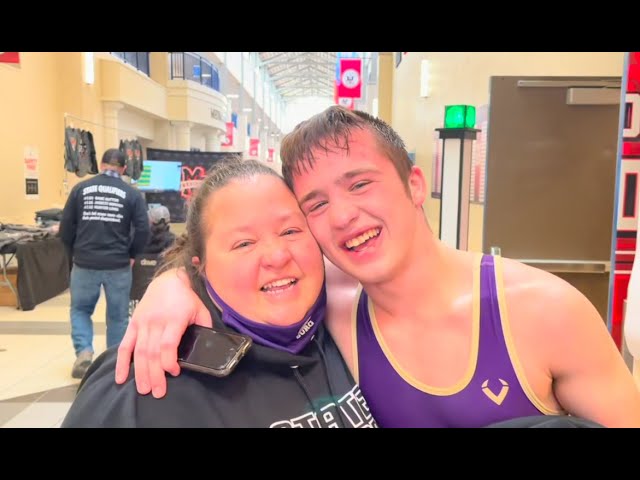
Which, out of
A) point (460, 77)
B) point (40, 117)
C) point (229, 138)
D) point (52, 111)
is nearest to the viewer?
point (460, 77)

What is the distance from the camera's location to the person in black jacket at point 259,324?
91cm

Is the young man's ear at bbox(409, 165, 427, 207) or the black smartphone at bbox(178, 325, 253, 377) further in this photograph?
the young man's ear at bbox(409, 165, 427, 207)

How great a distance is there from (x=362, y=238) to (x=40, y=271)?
19.7ft

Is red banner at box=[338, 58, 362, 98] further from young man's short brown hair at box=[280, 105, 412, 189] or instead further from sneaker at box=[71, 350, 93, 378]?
young man's short brown hair at box=[280, 105, 412, 189]

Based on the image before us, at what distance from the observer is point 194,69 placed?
15.4 metres

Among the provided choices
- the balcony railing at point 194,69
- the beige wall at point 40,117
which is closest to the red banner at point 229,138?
the balcony railing at point 194,69

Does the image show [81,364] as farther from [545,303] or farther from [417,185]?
[545,303]

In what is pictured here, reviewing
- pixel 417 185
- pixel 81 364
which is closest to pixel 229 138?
pixel 81 364

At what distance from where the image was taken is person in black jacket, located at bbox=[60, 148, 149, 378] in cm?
375

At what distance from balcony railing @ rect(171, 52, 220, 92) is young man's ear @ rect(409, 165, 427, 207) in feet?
41.2

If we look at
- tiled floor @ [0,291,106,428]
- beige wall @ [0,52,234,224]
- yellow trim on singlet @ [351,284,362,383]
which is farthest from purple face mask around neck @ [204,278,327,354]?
beige wall @ [0,52,234,224]

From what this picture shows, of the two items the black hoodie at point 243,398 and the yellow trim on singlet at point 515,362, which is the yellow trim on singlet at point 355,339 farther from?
the yellow trim on singlet at point 515,362
